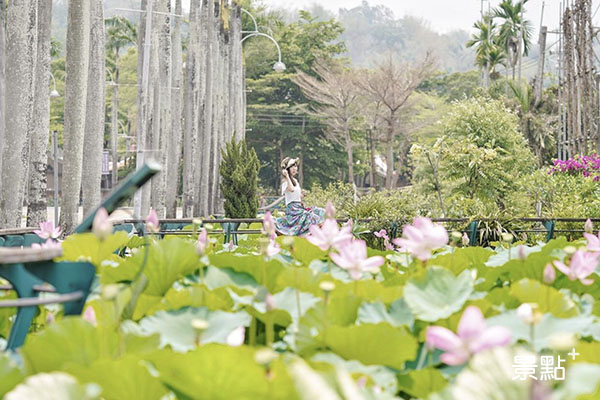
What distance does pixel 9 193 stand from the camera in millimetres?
11156

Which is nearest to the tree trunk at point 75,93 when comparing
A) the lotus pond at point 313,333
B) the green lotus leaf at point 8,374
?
the lotus pond at point 313,333

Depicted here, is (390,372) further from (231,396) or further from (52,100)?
(52,100)

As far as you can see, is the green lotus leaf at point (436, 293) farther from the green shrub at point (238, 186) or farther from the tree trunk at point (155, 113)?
the green shrub at point (238, 186)

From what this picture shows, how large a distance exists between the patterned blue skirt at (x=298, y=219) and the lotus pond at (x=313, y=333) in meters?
8.55

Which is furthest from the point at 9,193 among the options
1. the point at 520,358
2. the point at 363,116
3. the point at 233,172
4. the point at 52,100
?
the point at 52,100

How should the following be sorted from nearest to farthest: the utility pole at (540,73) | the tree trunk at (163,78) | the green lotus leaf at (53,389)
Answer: the green lotus leaf at (53,389) < the tree trunk at (163,78) < the utility pole at (540,73)

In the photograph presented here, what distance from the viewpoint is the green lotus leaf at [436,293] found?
1572mm

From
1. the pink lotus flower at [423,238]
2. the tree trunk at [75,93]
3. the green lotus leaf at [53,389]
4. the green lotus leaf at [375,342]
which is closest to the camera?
the green lotus leaf at [53,389]

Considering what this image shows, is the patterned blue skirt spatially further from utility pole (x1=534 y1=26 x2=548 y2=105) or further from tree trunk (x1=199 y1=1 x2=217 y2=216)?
utility pole (x1=534 y1=26 x2=548 y2=105)

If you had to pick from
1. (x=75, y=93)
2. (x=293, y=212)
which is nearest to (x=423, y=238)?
(x=293, y=212)

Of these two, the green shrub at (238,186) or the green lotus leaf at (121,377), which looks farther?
the green shrub at (238,186)

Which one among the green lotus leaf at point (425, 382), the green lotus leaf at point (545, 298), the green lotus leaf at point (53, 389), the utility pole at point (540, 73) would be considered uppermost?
the utility pole at point (540, 73)

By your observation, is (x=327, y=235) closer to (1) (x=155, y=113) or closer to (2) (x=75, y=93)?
(2) (x=75, y=93)

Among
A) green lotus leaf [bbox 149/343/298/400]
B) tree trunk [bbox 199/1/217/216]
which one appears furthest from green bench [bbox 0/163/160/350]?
tree trunk [bbox 199/1/217/216]
